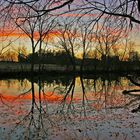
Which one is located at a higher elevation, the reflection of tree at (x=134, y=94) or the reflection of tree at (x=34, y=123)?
the reflection of tree at (x=134, y=94)

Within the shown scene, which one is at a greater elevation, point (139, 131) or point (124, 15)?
point (124, 15)

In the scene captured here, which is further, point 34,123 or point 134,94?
point 134,94

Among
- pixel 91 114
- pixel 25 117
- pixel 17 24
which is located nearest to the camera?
pixel 17 24

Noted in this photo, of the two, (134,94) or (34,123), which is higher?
(134,94)

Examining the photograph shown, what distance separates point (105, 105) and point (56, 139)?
1100 centimetres

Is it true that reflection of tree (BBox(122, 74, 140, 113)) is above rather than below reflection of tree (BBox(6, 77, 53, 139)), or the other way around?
above

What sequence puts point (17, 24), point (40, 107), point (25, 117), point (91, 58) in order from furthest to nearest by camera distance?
point (91, 58) → point (40, 107) → point (25, 117) → point (17, 24)

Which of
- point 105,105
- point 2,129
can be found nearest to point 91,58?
point 105,105

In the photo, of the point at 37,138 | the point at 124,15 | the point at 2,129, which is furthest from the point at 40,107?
the point at 124,15

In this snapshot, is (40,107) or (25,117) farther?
(40,107)

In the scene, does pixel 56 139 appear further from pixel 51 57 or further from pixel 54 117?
pixel 51 57

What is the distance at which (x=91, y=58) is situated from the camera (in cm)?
11450

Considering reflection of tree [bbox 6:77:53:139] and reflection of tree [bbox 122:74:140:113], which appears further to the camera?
reflection of tree [bbox 6:77:53:139]

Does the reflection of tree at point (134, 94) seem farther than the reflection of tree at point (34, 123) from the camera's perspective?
No
